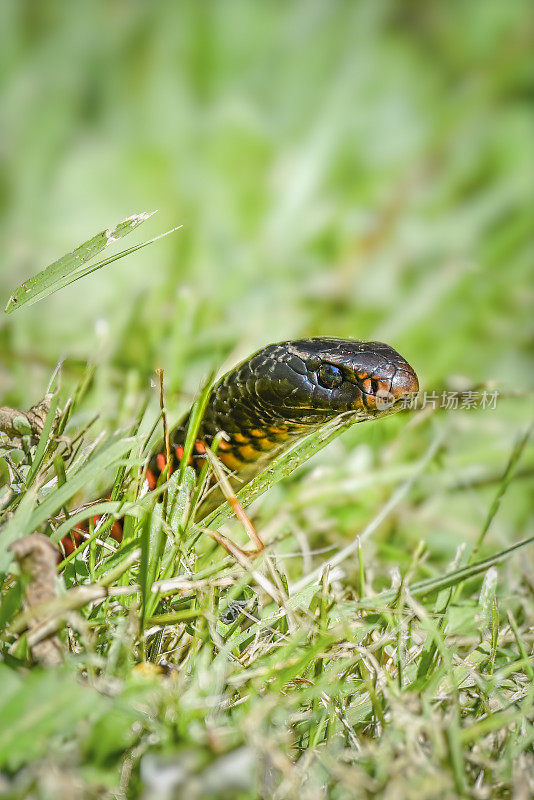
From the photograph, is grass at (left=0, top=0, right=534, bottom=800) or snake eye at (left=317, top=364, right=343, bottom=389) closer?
grass at (left=0, top=0, right=534, bottom=800)

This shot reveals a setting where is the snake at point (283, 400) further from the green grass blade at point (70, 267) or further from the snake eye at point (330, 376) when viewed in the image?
the green grass blade at point (70, 267)

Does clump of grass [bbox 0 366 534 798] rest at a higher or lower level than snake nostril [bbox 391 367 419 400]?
lower

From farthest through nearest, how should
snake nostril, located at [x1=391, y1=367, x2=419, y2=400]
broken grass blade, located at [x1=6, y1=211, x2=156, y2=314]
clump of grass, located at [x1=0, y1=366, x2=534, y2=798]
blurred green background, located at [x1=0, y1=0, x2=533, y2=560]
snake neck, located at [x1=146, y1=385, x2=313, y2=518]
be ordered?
blurred green background, located at [x1=0, y1=0, x2=533, y2=560]
snake neck, located at [x1=146, y1=385, x2=313, y2=518]
snake nostril, located at [x1=391, y1=367, x2=419, y2=400]
broken grass blade, located at [x1=6, y1=211, x2=156, y2=314]
clump of grass, located at [x1=0, y1=366, x2=534, y2=798]

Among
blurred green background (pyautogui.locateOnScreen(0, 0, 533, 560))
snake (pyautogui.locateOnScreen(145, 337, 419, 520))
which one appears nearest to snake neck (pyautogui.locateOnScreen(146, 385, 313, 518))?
snake (pyautogui.locateOnScreen(145, 337, 419, 520))

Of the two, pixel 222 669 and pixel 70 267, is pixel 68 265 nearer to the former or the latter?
pixel 70 267

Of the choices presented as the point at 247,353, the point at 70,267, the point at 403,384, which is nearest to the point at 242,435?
the point at 403,384

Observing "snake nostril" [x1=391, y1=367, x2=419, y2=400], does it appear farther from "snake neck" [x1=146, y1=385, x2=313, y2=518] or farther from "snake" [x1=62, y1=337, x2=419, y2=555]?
"snake neck" [x1=146, y1=385, x2=313, y2=518]

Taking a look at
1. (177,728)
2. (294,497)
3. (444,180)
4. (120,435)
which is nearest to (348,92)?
(444,180)
